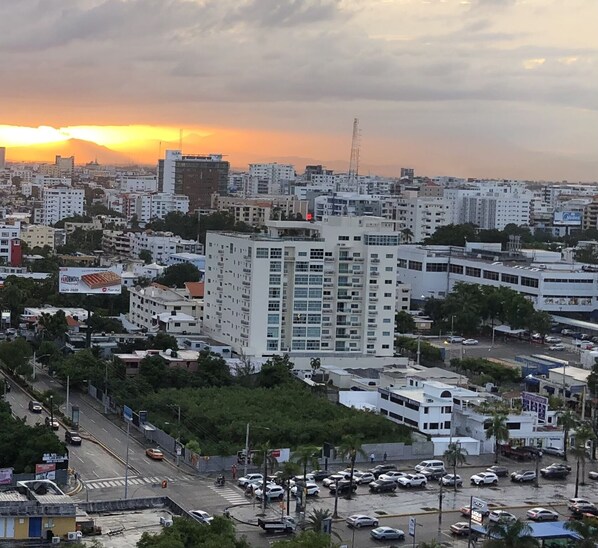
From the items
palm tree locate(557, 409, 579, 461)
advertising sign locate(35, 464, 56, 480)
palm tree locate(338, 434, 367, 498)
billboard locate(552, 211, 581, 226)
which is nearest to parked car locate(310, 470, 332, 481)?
palm tree locate(338, 434, 367, 498)

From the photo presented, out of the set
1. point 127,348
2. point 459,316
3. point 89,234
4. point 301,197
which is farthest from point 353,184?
point 127,348

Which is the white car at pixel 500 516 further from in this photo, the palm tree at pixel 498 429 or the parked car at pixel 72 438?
the parked car at pixel 72 438

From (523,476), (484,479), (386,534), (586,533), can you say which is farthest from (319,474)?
(586,533)

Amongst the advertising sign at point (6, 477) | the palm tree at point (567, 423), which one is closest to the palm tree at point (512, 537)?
the palm tree at point (567, 423)

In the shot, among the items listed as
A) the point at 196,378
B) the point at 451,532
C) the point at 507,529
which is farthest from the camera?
the point at 196,378

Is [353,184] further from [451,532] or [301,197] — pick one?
[451,532]

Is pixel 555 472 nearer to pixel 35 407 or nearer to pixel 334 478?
pixel 334 478
